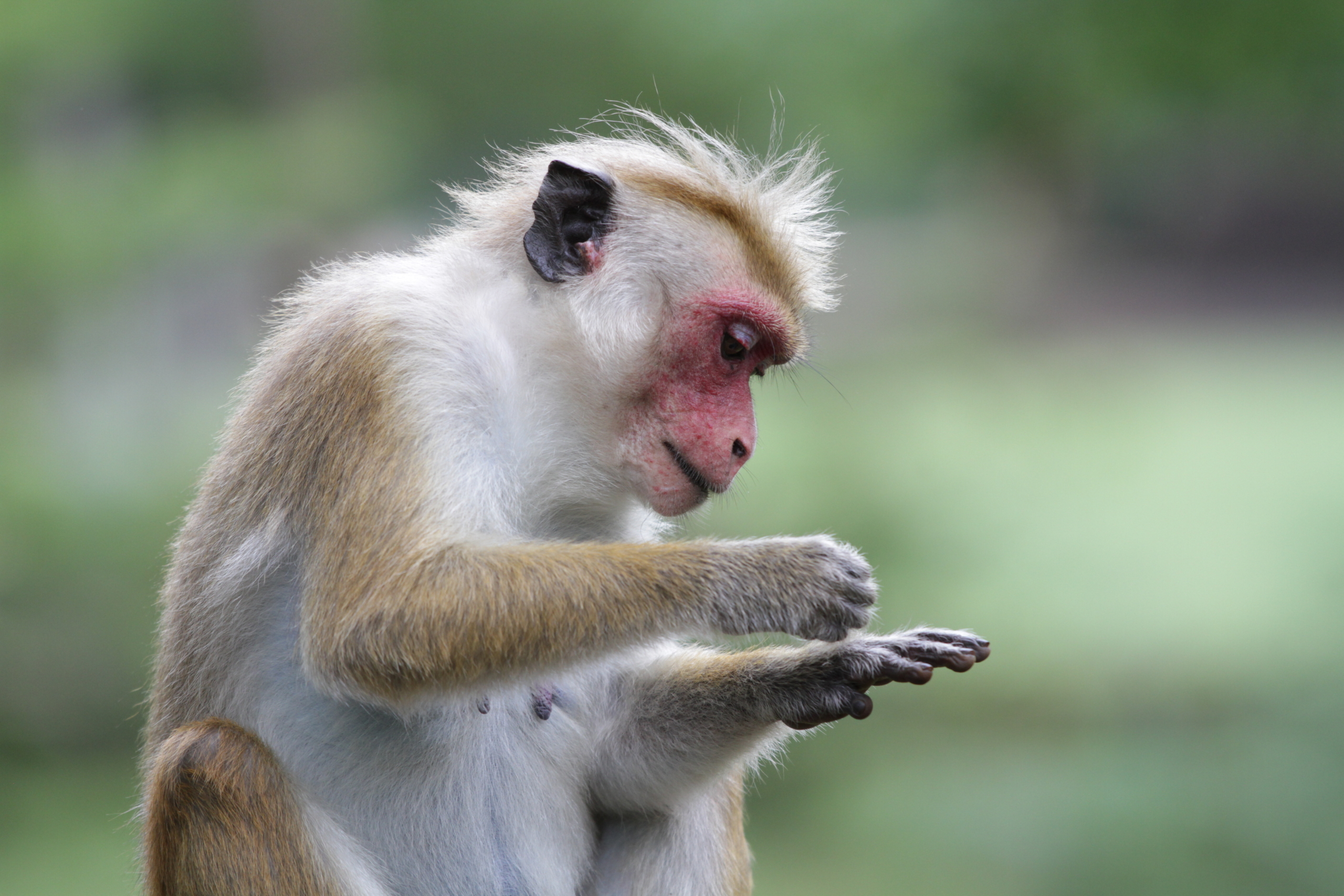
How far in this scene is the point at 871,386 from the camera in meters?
16.5

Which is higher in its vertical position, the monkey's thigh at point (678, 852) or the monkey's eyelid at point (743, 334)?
the monkey's eyelid at point (743, 334)

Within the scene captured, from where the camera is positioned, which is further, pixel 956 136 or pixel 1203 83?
pixel 956 136

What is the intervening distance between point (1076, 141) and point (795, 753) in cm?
769

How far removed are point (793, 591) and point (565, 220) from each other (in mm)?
1870

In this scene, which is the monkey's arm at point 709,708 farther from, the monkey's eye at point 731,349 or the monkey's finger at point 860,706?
the monkey's eye at point 731,349

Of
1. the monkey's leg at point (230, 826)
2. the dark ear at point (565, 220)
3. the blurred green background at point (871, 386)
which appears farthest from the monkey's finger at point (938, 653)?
the blurred green background at point (871, 386)

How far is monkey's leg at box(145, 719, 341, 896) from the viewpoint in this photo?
4.76 metres

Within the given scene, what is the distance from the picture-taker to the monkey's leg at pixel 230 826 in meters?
4.76

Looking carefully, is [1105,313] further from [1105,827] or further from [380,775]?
[380,775]

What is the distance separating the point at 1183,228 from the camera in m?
22.8

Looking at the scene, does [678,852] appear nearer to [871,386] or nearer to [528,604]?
[528,604]

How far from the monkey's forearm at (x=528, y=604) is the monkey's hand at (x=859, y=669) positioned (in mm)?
242

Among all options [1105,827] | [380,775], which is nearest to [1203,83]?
[1105,827]

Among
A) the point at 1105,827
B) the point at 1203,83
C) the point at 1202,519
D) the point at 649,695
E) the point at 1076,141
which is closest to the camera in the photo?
the point at 649,695
